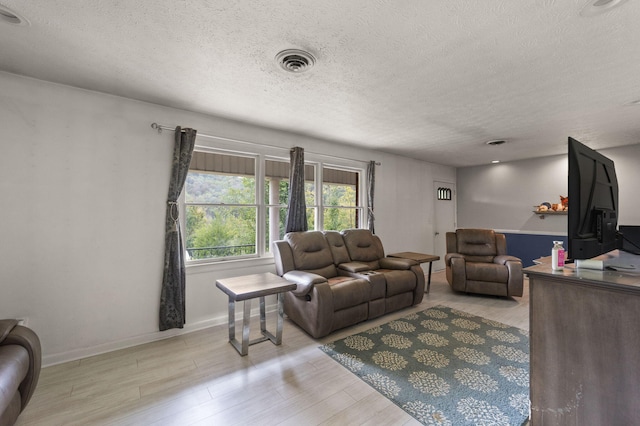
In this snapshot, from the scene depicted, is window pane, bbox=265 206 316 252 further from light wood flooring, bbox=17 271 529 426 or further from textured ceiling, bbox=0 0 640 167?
light wood flooring, bbox=17 271 529 426

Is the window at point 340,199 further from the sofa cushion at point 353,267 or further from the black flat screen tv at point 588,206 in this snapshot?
the black flat screen tv at point 588,206

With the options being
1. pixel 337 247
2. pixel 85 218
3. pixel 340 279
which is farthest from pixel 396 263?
pixel 85 218

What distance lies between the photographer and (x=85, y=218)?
242 centimetres

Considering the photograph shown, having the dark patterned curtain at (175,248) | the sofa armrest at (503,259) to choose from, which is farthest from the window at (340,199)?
the sofa armrest at (503,259)

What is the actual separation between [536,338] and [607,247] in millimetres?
776

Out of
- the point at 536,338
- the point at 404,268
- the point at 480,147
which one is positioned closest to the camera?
the point at 536,338

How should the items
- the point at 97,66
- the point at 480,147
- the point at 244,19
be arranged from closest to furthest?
the point at 244,19 < the point at 97,66 < the point at 480,147

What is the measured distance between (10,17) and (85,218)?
4.97 ft

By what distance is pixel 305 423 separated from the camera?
162cm

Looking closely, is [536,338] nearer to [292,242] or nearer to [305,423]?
[305,423]

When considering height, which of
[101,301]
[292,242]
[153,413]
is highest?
[292,242]

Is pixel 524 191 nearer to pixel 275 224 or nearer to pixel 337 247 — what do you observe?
pixel 337 247

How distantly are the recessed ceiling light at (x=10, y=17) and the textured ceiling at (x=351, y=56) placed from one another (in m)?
0.04

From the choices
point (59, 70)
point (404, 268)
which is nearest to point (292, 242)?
point (404, 268)
